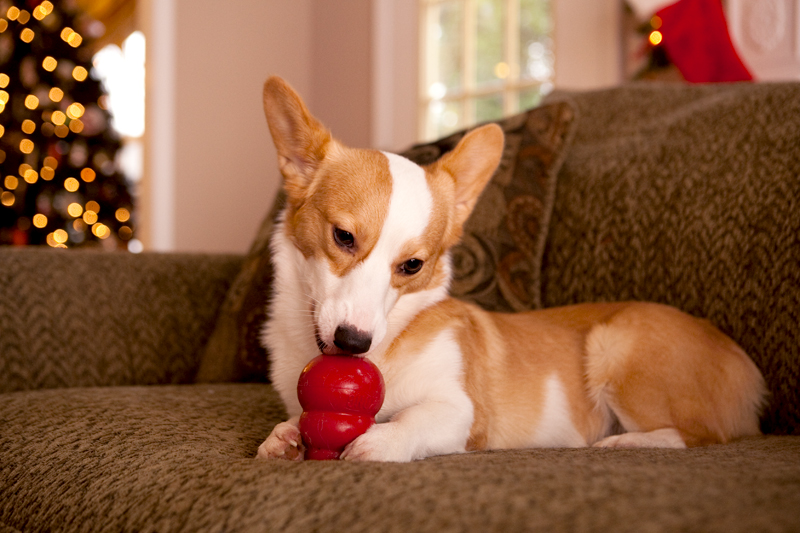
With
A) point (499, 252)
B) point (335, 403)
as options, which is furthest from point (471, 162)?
point (335, 403)

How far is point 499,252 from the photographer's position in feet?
5.51

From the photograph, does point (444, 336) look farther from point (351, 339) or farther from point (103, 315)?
point (103, 315)

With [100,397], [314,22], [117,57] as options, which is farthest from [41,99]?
[100,397]

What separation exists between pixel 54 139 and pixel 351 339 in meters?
4.63

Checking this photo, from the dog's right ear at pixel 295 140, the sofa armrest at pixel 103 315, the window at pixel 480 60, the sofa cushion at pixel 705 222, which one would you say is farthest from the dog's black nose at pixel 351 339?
the window at pixel 480 60

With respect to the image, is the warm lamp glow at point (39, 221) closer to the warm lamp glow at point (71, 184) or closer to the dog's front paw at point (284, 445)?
the warm lamp glow at point (71, 184)

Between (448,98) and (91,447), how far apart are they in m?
3.23

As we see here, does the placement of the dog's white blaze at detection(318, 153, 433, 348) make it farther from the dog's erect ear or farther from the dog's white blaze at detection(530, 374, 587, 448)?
Result: the dog's white blaze at detection(530, 374, 587, 448)

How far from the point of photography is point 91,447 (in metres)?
1.00

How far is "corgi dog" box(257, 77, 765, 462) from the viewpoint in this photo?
111 cm

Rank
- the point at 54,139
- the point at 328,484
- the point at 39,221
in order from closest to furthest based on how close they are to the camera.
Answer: the point at 328,484, the point at 39,221, the point at 54,139

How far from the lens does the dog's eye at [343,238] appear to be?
1.15 metres

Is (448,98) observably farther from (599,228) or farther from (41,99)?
(41,99)

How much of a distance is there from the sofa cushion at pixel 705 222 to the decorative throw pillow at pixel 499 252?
0.07 metres
